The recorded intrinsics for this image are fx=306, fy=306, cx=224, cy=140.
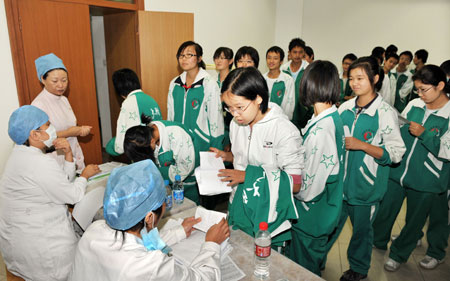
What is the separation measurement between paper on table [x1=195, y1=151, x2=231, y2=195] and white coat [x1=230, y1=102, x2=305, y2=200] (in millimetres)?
167

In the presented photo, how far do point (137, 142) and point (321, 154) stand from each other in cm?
113

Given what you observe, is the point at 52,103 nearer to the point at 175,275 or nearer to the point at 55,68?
the point at 55,68

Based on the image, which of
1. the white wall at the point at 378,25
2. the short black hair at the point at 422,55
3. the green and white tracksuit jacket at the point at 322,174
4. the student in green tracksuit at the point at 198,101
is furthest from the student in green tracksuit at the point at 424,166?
the white wall at the point at 378,25

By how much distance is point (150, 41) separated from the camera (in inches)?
147

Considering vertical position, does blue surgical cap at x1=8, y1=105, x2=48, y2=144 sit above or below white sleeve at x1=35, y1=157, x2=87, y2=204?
above

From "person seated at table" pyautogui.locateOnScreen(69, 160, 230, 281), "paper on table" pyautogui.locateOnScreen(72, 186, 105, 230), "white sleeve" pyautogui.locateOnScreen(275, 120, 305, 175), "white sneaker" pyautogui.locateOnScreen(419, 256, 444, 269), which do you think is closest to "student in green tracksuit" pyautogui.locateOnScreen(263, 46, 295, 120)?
"white sneaker" pyautogui.locateOnScreen(419, 256, 444, 269)

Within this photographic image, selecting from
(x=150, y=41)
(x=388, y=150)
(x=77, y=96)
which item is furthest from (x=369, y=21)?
(x=77, y=96)

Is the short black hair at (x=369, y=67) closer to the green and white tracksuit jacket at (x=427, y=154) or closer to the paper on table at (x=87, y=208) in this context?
the green and white tracksuit jacket at (x=427, y=154)

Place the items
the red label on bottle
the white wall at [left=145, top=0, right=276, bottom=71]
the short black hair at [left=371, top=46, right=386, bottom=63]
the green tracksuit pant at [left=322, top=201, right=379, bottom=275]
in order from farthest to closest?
the short black hair at [left=371, top=46, right=386, bottom=63], the white wall at [left=145, top=0, right=276, bottom=71], the green tracksuit pant at [left=322, top=201, right=379, bottom=275], the red label on bottle

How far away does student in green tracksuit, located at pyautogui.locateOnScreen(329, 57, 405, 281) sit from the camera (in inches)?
80.2

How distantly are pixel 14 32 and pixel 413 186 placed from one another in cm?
353

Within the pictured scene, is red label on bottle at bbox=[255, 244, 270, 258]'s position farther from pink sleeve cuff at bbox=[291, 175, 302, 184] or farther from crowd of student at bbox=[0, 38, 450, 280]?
pink sleeve cuff at bbox=[291, 175, 302, 184]

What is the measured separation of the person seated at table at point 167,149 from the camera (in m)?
2.01

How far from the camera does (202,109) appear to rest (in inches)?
120
